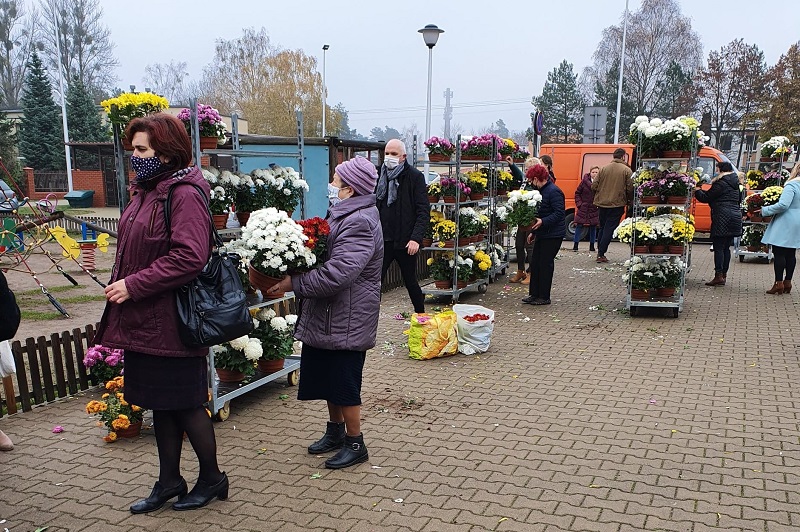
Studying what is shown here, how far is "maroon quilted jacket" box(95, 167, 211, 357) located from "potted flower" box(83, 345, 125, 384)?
2622 mm

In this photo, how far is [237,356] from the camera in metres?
5.23

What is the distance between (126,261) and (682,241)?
701 cm

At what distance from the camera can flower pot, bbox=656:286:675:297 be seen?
8664 mm

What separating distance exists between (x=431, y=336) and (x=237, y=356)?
2239 millimetres

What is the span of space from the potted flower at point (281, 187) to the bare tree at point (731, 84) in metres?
35.1

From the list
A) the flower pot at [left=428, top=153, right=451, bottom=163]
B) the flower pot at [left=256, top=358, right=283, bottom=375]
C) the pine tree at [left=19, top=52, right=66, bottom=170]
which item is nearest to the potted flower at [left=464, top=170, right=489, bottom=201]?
the flower pot at [left=428, top=153, right=451, bottom=163]

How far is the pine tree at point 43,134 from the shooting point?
37.8 m

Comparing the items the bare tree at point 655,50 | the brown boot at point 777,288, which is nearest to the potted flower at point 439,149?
the brown boot at point 777,288

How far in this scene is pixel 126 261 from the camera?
11.2ft

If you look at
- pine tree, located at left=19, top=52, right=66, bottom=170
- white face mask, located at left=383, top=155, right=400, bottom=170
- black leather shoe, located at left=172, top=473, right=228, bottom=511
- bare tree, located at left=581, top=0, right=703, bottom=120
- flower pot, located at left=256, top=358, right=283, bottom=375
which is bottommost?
black leather shoe, located at left=172, top=473, right=228, bottom=511

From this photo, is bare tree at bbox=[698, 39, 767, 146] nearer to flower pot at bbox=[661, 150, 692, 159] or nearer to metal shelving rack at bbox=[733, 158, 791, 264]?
metal shelving rack at bbox=[733, 158, 791, 264]

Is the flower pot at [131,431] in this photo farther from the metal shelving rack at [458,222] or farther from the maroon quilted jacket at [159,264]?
the metal shelving rack at [458,222]

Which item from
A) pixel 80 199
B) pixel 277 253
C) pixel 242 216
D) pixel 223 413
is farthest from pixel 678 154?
pixel 80 199

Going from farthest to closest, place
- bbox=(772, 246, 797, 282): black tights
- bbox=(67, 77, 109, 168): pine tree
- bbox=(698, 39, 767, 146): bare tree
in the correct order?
bbox=(67, 77, 109, 168): pine tree → bbox=(698, 39, 767, 146): bare tree → bbox=(772, 246, 797, 282): black tights
